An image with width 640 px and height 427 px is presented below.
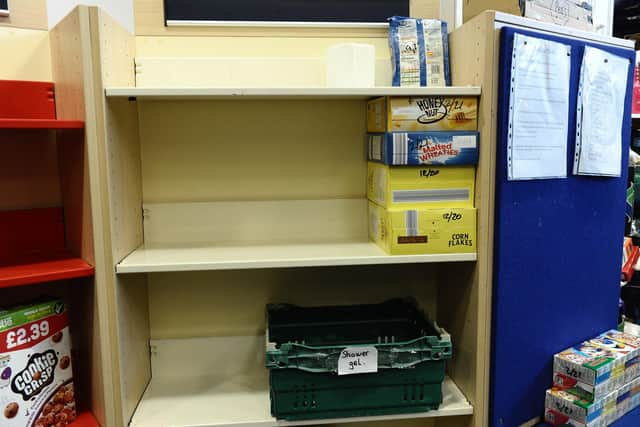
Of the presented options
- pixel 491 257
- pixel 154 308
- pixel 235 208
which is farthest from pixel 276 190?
pixel 491 257

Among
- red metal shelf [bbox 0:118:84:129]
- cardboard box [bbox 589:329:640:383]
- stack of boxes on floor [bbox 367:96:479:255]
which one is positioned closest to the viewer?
red metal shelf [bbox 0:118:84:129]

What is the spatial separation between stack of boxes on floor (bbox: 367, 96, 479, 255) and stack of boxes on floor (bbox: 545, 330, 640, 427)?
0.46m

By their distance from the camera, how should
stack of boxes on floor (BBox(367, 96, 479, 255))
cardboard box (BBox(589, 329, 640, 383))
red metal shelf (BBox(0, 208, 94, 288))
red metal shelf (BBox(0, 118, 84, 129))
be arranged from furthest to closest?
cardboard box (BBox(589, 329, 640, 383))
stack of boxes on floor (BBox(367, 96, 479, 255))
red metal shelf (BBox(0, 208, 94, 288))
red metal shelf (BBox(0, 118, 84, 129))

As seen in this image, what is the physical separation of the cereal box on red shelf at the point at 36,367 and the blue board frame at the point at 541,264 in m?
1.15

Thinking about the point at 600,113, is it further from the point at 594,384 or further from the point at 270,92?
the point at 270,92

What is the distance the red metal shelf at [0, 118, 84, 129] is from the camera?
1172 millimetres

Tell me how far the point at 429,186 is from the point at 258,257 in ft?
1.67

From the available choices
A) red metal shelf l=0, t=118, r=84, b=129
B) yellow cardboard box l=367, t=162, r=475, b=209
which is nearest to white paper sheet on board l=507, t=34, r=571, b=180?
yellow cardboard box l=367, t=162, r=475, b=209

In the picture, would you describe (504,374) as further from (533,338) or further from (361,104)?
(361,104)

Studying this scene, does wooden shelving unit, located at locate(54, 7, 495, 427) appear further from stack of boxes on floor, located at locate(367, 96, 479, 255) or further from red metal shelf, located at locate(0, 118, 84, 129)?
red metal shelf, located at locate(0, 118, 84, 129)

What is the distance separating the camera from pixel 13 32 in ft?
4.74

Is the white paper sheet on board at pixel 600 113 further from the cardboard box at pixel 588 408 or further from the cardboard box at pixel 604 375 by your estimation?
the cardboard box at pixel 588 408

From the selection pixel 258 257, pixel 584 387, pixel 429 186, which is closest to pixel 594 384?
pixel 584 387

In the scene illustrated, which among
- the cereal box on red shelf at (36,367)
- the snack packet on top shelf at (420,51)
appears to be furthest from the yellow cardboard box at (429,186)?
the cereal box on red shelf at (36,367)
